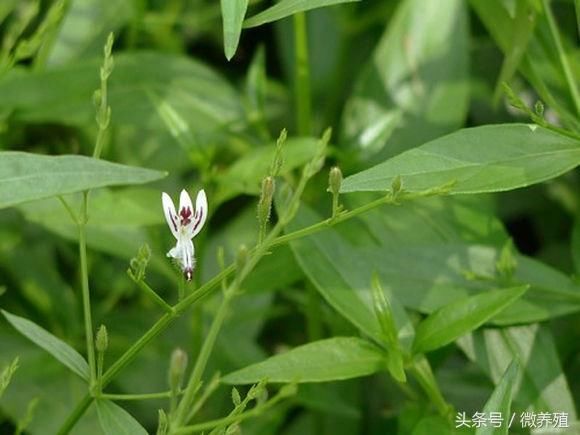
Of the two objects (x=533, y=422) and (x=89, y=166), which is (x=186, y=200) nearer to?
(x=89, y=166)

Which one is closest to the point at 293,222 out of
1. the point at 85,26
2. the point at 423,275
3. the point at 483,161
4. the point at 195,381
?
the point at 423,275

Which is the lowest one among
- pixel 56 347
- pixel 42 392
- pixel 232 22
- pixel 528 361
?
pixel 42 392

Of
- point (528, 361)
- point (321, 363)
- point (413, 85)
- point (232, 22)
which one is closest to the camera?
point (232, 22)

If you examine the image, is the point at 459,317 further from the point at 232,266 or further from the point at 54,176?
the point at 54,176

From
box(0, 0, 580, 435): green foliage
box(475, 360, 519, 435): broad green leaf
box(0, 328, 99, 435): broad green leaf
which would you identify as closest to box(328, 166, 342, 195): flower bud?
box(0, 0, 580, 435): green foliage

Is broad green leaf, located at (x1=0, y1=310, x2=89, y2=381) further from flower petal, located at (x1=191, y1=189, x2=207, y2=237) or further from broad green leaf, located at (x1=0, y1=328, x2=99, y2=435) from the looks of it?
broad green leaf, located at (x1=0, y1=328, x2=99, y2=435)

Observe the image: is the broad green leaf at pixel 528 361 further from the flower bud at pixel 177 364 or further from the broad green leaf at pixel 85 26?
the broad green leaf at pixel 85 26
